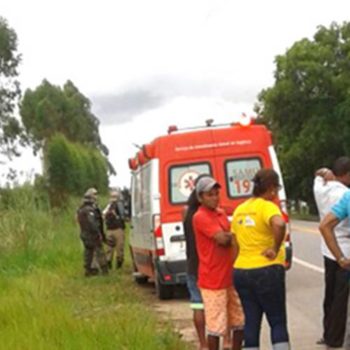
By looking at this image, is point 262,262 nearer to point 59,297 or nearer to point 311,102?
point 59,297

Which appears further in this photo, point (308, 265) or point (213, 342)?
point (308, 265)

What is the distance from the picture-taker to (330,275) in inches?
352

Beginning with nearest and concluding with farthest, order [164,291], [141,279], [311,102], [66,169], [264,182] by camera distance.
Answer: [264,182], [164,291], [141,279], [66,169], [311,102]

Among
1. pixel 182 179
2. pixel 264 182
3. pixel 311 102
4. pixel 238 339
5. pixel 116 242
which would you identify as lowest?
pixel 238 339

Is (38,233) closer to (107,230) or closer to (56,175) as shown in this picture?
(107,230)

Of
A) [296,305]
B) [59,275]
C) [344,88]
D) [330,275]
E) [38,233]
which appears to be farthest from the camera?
[344,88]

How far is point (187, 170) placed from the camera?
13.6 m

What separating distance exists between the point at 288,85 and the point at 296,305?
48.5 metres

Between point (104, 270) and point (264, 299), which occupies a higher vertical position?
point (264, 299)

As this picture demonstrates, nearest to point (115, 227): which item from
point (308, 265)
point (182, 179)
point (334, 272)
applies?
point (308, 265)

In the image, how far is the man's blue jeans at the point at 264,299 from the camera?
708 cm

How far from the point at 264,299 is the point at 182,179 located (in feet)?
21.5

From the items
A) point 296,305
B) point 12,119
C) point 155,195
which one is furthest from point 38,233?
point 12,119

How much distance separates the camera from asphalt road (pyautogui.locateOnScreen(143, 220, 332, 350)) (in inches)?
392
